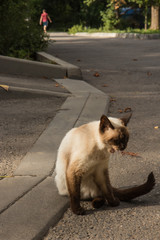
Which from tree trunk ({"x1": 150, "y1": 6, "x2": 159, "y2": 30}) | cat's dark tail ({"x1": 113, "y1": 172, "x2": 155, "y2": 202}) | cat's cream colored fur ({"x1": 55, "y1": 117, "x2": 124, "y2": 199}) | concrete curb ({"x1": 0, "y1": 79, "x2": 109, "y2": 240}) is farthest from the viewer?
tree trunk ({"x1": 150, "y1": 6, "x2": 159, "y2": 30})

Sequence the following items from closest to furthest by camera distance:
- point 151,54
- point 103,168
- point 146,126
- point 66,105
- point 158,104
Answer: point 103,168
point 146,126
point 66,105
point 158,104
point 151,54

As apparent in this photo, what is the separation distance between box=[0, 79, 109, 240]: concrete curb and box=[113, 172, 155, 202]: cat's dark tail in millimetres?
440

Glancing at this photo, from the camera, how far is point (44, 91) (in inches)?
273

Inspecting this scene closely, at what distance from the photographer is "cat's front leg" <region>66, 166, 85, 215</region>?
9.02 feet

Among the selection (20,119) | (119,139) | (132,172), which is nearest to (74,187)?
(119,139)

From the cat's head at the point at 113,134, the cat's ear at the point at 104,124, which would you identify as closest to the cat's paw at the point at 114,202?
the cat's head at the point at 113,134

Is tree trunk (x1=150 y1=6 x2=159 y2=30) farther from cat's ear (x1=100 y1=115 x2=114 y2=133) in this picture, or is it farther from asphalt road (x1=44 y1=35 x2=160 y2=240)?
cat's ear (x1=100 y1=115 x2=114 y2=133)

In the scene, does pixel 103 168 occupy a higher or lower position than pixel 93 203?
higher

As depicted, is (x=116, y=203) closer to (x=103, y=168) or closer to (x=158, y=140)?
(x=103, y=168)

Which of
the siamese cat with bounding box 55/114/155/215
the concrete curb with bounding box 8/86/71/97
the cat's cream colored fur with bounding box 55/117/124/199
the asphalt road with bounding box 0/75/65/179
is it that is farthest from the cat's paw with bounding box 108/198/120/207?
the concrete curb with bounding box 8/86/71/97

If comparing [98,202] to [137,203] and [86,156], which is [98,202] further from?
[86,156]

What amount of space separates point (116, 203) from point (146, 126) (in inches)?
95.9

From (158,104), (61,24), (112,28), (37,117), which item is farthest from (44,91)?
(61,24)

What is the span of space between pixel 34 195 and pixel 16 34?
8254 mm
